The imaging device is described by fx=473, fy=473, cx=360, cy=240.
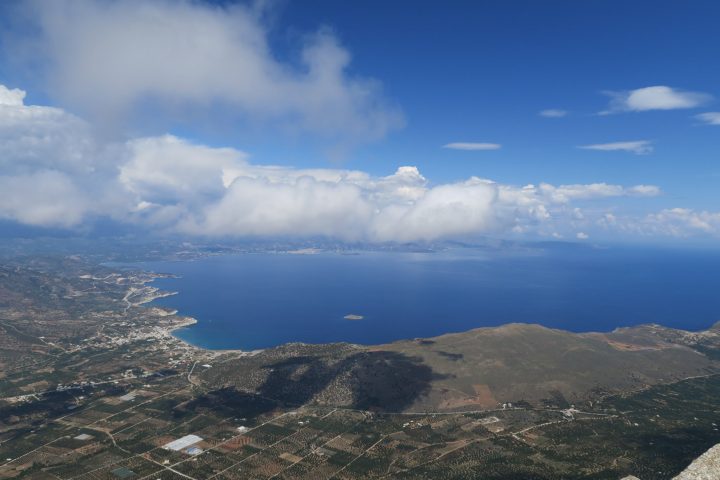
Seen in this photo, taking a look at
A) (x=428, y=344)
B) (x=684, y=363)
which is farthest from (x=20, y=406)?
(x=684, y=363)

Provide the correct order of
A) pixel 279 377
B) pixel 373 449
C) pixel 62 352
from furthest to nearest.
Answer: pixel 62 352 → pixel 279 377 → pixel 373 449

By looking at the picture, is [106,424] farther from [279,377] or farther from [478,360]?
[478,360]

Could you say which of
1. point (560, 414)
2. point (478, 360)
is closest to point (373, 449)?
point (560, 414)

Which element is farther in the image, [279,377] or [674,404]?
[279,377]

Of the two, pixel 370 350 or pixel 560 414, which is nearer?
pixel 560 414

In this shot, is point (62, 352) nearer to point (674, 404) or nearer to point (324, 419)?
point (324, 419)

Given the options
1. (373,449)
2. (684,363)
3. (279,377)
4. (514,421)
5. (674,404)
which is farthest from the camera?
(684,363)
